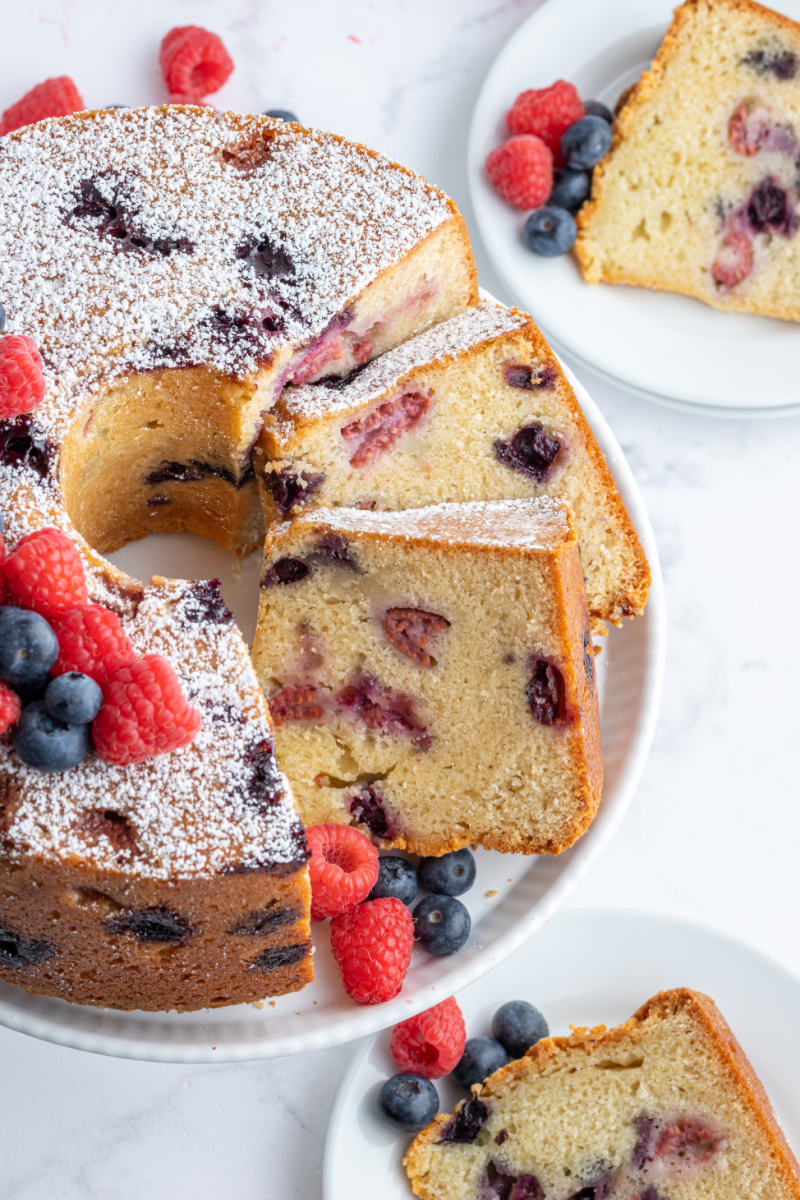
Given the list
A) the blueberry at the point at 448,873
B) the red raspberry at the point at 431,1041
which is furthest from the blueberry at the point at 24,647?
the red raspberry at the point at 431,1041

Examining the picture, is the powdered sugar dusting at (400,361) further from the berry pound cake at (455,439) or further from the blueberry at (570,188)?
the blueberry at (570,188)

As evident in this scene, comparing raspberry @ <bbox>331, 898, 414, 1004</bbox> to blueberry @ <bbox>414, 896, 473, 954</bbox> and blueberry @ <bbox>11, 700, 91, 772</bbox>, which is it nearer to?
blueberry @ <bbox>414, 896, 473, 954</bbox>

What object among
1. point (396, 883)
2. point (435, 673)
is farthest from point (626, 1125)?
point (435, 673)

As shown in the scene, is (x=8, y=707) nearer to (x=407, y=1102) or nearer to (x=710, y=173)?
(x=407, y=1102)

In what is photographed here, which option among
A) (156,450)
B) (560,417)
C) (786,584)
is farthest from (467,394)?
(786,584)

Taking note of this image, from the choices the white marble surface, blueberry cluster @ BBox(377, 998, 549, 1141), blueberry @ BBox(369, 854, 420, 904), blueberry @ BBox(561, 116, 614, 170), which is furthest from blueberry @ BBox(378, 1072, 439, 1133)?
blueberry @ BBox(561, 116, 614, 170)

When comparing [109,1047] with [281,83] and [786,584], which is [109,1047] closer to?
[786,584]
